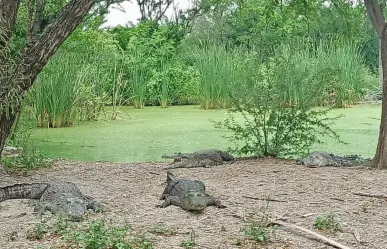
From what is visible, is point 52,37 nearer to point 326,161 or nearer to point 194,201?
point 194,201

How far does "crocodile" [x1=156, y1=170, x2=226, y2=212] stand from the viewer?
13.4ft

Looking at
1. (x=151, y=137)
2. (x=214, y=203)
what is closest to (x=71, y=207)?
(x=214, y=203)

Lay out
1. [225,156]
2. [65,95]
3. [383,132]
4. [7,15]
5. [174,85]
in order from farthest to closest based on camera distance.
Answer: [174,85] → [65,95] → [225,156] → [383,132] → [7,15]

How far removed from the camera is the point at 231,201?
4445mm

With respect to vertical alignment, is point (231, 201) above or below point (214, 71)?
below

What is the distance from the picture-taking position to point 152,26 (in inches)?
681

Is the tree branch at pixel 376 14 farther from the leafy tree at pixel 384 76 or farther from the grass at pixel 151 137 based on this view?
the grass at pixel 151 137

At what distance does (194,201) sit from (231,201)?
1.49 ft

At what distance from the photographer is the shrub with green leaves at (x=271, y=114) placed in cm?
670

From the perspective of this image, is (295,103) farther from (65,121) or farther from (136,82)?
(136,82)

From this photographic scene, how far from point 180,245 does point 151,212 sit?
88cm

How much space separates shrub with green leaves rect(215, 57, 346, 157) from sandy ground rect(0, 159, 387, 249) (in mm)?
393

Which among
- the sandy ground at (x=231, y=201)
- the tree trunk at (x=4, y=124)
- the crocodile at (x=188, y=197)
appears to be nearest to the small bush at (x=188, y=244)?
the sandy ground at (x=231, y=201)

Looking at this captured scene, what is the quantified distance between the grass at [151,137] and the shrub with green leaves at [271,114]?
1.07 metres
